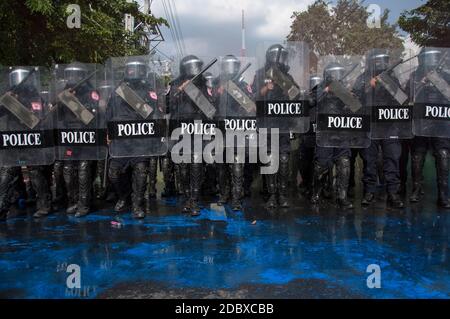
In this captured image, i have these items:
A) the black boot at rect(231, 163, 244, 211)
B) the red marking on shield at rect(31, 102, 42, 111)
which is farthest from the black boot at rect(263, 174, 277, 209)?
the red marking on shield at rect(31, 102, 42, 111)

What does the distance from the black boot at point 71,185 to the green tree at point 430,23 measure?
10.1 meters

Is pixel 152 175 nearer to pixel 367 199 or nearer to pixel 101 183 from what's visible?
pixel 101 183

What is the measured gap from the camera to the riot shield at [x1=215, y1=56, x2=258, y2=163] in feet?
20.7

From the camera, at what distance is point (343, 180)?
6316mm

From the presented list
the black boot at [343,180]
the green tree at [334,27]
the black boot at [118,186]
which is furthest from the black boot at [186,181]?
the green tree at [334,27]

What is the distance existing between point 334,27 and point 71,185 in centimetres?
2161

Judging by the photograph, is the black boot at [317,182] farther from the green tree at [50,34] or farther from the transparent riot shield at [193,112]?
Answer: the green tree at [50,34]

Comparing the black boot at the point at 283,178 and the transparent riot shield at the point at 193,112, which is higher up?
the transparent riot shield at the point at 193,112

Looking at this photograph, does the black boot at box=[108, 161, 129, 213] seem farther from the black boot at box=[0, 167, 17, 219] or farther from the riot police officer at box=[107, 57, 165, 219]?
the black boot at box=[0, 167, 17, 219]

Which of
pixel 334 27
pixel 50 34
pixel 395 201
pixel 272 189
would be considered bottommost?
pixel 395 201

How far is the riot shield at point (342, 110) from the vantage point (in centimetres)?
625

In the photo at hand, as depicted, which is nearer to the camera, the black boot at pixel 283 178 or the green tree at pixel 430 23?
the black boot at pixel 283 178

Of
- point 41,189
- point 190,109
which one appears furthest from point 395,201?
point 41,189
